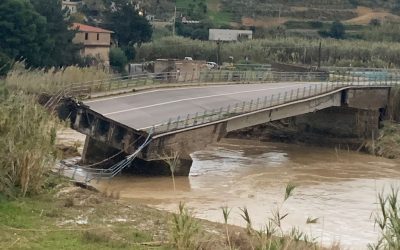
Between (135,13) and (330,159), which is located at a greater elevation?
(135,13)

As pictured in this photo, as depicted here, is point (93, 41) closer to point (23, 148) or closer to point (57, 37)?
point (57, 37)

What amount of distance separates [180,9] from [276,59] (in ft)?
143

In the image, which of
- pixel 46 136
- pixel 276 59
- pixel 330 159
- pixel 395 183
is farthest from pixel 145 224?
pixel 276 59

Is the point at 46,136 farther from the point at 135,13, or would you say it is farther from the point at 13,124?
the point at 135,13

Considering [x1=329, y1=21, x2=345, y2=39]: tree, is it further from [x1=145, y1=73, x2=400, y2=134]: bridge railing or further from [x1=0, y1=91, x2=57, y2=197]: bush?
[x1=0, y1=91, x2=57, y2=197]: bush

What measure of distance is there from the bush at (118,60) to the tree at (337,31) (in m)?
40.2

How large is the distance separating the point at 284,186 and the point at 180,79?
1679cm

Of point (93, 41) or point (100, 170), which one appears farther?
point (93, 41)

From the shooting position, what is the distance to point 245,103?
3472 cm

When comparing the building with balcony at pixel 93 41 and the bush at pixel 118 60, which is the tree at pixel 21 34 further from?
the bush at pixel 118 60

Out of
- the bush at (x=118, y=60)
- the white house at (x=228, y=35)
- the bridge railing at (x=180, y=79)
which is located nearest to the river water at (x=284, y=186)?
the bridge railing at (x=180, y=79)

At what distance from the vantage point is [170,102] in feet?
118

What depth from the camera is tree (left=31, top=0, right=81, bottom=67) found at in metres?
55.8

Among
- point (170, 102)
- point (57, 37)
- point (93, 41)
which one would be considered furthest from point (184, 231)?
point (93, 41)
